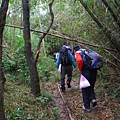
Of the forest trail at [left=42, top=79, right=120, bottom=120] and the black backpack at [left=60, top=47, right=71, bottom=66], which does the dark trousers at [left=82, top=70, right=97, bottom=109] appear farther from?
the black backpack at [left=60, top=47, right=71, bottom=66]

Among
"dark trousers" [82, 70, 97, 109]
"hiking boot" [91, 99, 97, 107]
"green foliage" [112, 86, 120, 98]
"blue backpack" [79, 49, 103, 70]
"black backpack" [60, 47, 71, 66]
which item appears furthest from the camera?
"black backpack" [60, 47, 71, 66]

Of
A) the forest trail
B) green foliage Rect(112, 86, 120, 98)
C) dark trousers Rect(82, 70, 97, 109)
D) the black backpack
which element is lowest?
the forest trail

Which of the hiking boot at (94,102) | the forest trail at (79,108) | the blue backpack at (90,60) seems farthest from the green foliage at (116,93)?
the blue backpack at (90,60)

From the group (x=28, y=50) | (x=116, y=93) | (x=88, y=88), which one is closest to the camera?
(x=88, y=88)

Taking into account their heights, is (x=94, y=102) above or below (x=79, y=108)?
above

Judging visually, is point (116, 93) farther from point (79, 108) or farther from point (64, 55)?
point (64, 55)

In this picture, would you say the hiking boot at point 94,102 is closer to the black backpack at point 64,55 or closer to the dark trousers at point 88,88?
the dark trousers at point 88,88

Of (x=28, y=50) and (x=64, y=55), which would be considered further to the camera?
(x=64, y=55)

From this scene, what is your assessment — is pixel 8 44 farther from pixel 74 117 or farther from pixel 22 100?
pixel 74 117

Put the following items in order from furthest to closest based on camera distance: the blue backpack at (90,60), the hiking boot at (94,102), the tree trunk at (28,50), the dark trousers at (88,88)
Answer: the tree trunk at (28,50)
the hiking boot at (94,102)
the dark trousers at (88,88)
the blue backpack at (90,60)

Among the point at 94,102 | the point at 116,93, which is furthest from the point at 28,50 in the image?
the point at 116,93

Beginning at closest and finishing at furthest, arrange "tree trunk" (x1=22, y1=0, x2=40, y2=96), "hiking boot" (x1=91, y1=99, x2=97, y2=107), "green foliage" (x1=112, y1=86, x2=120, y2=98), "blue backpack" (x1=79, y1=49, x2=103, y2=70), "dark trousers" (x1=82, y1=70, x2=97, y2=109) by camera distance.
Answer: "blue backpack" (x1=79, y1=49, x2=103, y2=70) → "dark trousers" (x1=82, y1=70, x2=97, y2=109) → "hiking boot" (x1=91, y1=99, x2=97, y2=107) → "tree trunk" (x1=22, y1=0, x2=40, y2=96) → "green foliage" (x1=112, y1=86, x2=120, y2=98)

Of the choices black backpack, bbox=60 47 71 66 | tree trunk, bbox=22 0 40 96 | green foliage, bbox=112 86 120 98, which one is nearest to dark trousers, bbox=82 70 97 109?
green foliage, bbox=112 86 120 98

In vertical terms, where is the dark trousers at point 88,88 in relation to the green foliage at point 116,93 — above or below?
above
